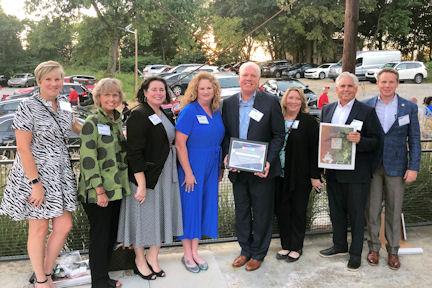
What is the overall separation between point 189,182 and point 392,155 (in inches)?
76.5

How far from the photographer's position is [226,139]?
349 cm

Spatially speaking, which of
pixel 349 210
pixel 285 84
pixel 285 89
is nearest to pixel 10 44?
pixel 285 84

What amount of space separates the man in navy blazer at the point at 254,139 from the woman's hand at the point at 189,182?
35 cm

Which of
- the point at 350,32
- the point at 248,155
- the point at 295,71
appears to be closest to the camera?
the point at 248,155

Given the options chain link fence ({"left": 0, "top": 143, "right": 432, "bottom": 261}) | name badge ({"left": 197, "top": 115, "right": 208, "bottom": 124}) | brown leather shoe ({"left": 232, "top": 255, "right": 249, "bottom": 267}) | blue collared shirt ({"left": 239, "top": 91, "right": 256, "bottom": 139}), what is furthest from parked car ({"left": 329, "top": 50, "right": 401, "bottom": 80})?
name badge ({"left": 197, "top": 115, "right": 208, "bottom": 124})

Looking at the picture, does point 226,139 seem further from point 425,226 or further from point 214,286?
point 425,226

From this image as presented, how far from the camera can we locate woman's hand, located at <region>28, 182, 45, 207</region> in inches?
108

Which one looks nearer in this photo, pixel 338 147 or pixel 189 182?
pixel 189 182

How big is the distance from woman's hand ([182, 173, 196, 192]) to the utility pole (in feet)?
9.98

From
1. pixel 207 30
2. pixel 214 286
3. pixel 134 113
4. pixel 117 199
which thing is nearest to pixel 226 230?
pixel 214 286

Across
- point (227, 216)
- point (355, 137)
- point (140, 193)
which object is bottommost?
point (227, 216)

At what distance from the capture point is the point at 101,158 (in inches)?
115

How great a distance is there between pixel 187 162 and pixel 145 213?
58 centimetres

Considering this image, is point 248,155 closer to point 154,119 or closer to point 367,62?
point 154,119
